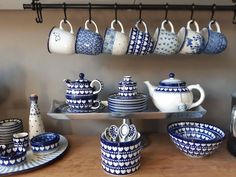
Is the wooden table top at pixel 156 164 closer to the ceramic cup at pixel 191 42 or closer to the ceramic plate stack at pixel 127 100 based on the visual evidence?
the ceramic plate stack at pixel 127 100

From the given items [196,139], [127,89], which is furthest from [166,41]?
[196,139]

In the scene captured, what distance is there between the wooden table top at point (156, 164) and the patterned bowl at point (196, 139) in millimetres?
37

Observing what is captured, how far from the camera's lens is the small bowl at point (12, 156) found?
0.67m

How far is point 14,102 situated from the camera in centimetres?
96

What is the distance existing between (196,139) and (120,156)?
0.25 m

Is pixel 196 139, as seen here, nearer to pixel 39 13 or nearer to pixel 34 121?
pixel 34 121

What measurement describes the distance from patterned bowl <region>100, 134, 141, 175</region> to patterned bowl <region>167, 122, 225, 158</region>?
0.48ft

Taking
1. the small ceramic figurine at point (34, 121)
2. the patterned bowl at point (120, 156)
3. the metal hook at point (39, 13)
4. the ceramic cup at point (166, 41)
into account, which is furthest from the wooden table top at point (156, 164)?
the metal hook at point (39, 13)

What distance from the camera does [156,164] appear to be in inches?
28.5

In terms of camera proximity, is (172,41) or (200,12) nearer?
(172,41)

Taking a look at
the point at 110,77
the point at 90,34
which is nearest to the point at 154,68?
the point at 110,77

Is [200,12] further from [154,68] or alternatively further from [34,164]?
[34,164]

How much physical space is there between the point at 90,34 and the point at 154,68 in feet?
1.05

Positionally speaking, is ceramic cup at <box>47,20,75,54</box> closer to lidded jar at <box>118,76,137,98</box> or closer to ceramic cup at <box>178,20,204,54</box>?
lidded jar at <box>118,76,137,98</box>
